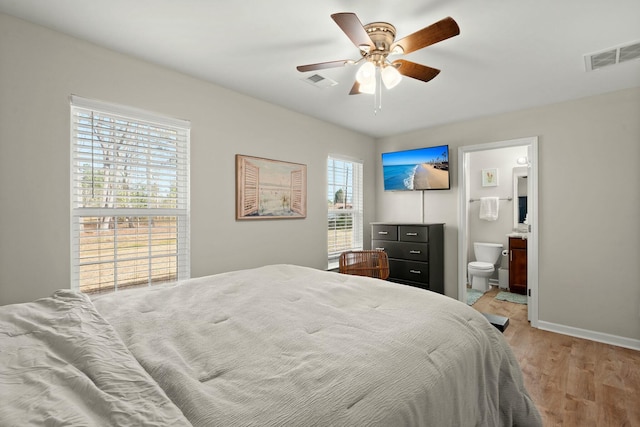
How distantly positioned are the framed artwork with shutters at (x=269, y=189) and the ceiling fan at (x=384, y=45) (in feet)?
4.39

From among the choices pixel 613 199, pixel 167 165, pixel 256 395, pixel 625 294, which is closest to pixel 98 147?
pixel 167 165

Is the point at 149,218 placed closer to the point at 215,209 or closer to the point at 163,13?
the point at 215,209

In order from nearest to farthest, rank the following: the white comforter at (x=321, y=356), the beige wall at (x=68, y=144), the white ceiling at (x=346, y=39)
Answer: the white comforter at (x=321, y=356), the white ceiling at (x=346, y=39), the beige wall at (x=68, y=144)

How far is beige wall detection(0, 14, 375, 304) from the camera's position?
1.89 metres

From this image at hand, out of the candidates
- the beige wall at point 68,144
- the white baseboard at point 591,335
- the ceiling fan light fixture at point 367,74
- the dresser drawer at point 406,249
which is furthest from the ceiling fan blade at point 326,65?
the white baseboard at point 591,335

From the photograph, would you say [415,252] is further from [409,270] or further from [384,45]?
[384,45]

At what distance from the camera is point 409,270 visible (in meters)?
3.87

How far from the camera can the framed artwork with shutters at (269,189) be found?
120 inches

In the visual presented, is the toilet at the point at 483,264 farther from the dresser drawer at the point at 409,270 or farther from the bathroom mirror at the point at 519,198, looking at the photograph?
the dresser drawer at the point at 409,270

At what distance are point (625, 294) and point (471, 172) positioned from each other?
9.39 ft

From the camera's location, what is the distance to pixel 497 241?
515cm

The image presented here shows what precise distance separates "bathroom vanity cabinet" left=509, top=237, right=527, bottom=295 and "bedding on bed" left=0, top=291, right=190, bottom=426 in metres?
5.08

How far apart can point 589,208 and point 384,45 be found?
2.82 meters

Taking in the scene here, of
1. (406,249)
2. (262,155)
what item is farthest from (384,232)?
(262,155)
